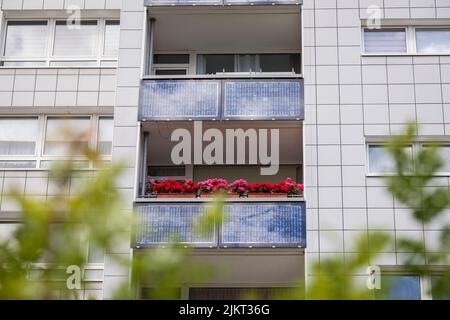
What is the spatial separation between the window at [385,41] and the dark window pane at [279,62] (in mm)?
1985

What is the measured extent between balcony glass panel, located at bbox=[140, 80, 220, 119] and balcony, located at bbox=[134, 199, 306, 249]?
173 centimetres

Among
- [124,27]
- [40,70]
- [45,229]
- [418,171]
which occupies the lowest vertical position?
[45,229]

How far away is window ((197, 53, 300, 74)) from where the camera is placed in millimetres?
14883

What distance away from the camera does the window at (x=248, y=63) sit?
1488 centimetres

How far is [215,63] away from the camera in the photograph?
1496 centimetres

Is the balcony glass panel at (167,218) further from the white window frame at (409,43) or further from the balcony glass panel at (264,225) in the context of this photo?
the white window frame at (409,43)

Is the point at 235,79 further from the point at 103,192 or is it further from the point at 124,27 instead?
the point at 103,192

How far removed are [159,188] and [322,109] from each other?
341cm

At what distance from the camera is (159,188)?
1270 centimetres

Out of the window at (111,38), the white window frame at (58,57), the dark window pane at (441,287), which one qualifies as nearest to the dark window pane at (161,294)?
the dark window pane at (441,287)

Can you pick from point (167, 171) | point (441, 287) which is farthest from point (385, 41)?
point (441, 287)

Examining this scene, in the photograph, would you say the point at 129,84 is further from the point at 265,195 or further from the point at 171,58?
the point at 265,195
